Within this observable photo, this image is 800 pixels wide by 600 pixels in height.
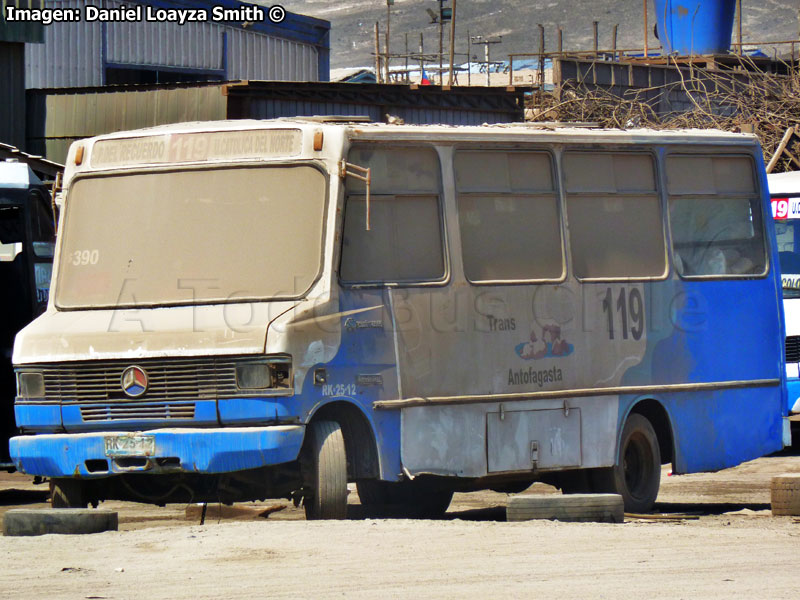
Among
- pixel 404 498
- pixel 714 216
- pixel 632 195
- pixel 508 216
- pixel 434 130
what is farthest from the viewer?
pixel 714 216

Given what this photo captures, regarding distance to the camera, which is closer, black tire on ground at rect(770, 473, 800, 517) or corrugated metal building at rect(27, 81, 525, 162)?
black tire on ground at rect(770, 473, 800, 517)

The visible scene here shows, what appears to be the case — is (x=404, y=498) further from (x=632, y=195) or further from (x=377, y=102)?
(x=377, y=102)

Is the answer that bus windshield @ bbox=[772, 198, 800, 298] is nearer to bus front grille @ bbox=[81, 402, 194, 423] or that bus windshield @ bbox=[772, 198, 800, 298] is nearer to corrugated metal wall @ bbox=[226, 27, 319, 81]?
bus front grille @ bbox=[81, 402, 194, 423]

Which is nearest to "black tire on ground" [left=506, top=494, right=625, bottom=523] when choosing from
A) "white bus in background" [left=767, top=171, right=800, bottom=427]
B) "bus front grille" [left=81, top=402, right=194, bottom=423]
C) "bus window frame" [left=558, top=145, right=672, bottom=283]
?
"bus window frame" [left=558, top=145, right=672, bottom=283]

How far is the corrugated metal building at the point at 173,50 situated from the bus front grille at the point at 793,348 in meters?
17.2

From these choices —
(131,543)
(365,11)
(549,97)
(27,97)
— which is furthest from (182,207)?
(365,11)

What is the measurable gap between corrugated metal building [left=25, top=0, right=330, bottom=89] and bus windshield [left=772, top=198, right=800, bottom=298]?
1649 cm

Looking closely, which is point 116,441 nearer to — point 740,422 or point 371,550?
point 371,550

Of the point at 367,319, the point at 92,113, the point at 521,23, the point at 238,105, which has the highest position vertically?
the point at 521,23

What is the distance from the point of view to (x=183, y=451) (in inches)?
362

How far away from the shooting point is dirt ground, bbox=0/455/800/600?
6.99m

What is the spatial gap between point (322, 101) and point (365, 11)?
391ft

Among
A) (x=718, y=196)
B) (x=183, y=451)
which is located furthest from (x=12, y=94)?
(x=183, y=451)

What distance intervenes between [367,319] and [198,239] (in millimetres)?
1207
